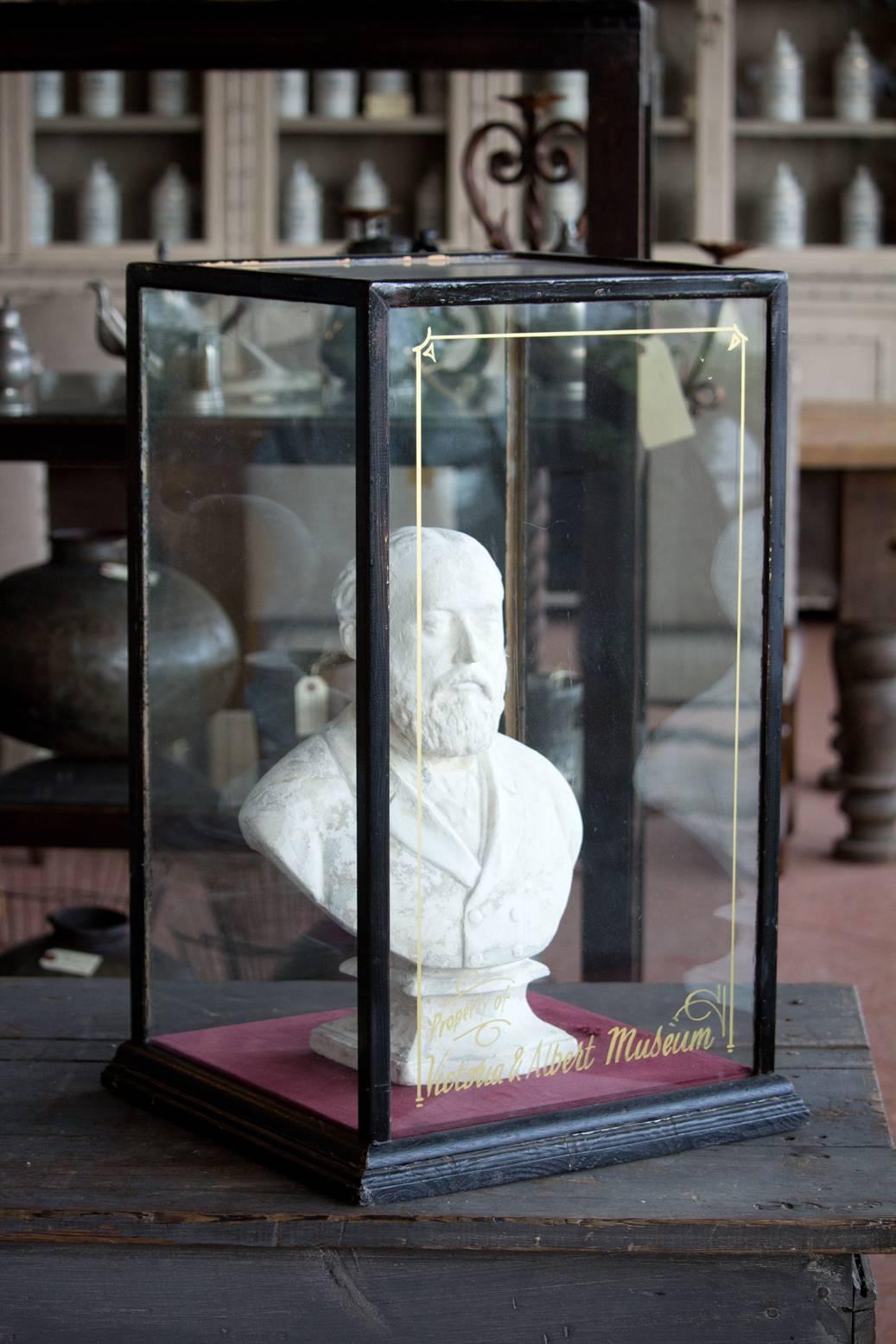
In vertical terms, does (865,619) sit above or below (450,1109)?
above

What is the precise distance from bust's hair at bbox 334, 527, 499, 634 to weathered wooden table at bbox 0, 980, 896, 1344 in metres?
0.32

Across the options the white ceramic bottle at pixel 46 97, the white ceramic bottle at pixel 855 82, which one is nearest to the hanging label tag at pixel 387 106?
the white ceramic bottle at pixel 46 97

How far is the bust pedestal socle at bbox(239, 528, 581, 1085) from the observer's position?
1028mm

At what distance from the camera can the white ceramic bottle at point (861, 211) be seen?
5.50 m

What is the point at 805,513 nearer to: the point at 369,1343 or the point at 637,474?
the point at 637,474

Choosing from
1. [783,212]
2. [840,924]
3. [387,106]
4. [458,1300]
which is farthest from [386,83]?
[458,1300]

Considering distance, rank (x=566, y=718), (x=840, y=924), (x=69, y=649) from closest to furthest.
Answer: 1. (x=566, y=718)
2. (x=69, y=649)
3. (x=840, y=924)

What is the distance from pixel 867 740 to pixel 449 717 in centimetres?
232

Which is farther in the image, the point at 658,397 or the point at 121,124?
the point at 121,124

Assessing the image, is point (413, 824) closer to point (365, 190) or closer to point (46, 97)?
point (365, 190)

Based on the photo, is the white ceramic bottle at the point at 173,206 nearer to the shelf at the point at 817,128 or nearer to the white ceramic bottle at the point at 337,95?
the white ceramic bottle at the point at 337,95

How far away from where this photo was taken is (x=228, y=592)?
1.21 meters

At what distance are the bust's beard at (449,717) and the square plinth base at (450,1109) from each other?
0.19 meters

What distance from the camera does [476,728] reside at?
1.05m
